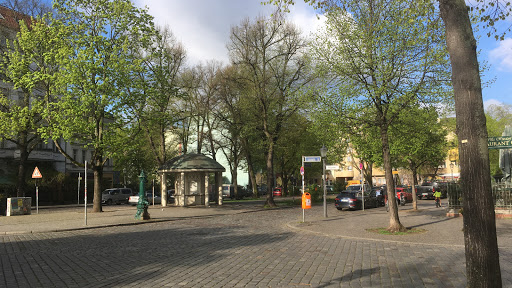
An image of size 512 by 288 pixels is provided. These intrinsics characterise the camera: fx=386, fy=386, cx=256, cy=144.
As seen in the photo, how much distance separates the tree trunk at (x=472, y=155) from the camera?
419 centimetres

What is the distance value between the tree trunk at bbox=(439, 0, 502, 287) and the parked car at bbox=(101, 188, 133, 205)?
133 ft

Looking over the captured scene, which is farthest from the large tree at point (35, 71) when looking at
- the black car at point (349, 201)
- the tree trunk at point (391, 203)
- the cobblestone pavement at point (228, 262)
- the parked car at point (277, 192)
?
the parked car at point (277, 192)

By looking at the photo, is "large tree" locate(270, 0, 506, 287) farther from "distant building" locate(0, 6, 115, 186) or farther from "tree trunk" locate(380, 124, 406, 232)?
"distant building" locate(0, 6, 115, 186)

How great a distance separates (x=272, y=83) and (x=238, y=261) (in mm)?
22179

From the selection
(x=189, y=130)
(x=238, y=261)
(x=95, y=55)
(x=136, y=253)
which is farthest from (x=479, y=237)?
(x=189, y=130)

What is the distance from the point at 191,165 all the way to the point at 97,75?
32.0 ft

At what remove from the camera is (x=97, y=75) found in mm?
22781

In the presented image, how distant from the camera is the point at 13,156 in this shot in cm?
3853

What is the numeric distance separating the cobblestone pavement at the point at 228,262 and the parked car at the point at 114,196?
28126 millimetres

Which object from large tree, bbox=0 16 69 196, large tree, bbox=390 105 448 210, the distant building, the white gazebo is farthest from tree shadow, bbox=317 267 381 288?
the distant building

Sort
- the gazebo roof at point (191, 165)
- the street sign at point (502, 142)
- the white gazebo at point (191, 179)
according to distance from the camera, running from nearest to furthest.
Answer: the street sign at point (502, 142) → the gazebo roof at point (191, 165) → the white gazebo at point (191, 179)

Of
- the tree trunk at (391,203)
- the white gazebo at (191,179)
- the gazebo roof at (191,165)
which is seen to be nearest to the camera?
the tree trunk at (391,203)

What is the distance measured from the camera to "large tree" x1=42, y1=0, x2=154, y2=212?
21734mm

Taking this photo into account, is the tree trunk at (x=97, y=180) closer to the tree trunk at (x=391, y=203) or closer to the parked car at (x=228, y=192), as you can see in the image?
the tree trunk at (x=391, y=203)
